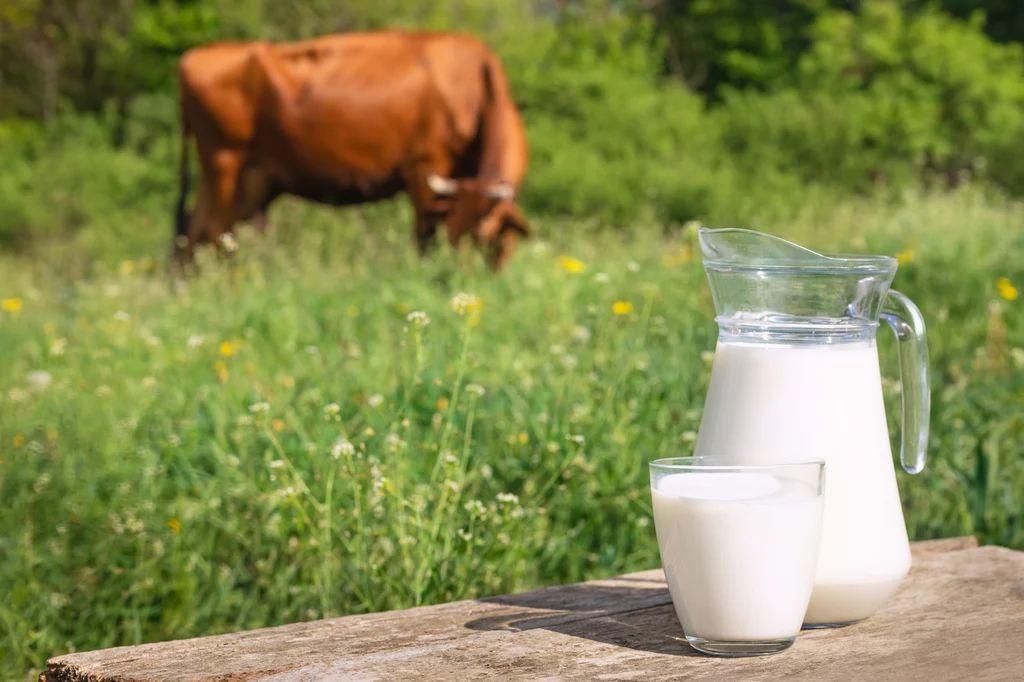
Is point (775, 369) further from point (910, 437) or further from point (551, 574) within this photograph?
point (551, 574)

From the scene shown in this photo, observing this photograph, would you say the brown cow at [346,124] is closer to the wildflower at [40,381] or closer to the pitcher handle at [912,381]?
the wildflower at [40,381]

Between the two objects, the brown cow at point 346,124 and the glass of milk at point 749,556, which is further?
the brown cow at point 346,124

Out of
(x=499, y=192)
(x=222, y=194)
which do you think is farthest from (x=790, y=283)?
(x=222, y=194)

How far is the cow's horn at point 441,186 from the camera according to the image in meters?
8.60

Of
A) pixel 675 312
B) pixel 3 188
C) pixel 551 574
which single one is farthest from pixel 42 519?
pixel 3 188

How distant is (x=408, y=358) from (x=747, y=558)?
280 centimetres

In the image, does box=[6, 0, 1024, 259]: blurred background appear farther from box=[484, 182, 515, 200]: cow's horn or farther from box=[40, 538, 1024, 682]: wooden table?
box=[40, 538, 1024, 682]: wooden table

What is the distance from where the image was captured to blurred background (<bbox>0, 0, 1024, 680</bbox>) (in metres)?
2.56

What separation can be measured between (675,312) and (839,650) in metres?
3.88

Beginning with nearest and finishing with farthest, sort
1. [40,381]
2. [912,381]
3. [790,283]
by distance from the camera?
A: [790,283], [912,381], [40,381]

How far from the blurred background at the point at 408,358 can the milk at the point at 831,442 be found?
0.83m

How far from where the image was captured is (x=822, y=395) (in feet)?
4.26

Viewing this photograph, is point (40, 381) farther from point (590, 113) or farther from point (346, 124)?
point (590, 113)

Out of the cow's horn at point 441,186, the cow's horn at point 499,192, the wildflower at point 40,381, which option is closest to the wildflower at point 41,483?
the wildflower at point 40,381
